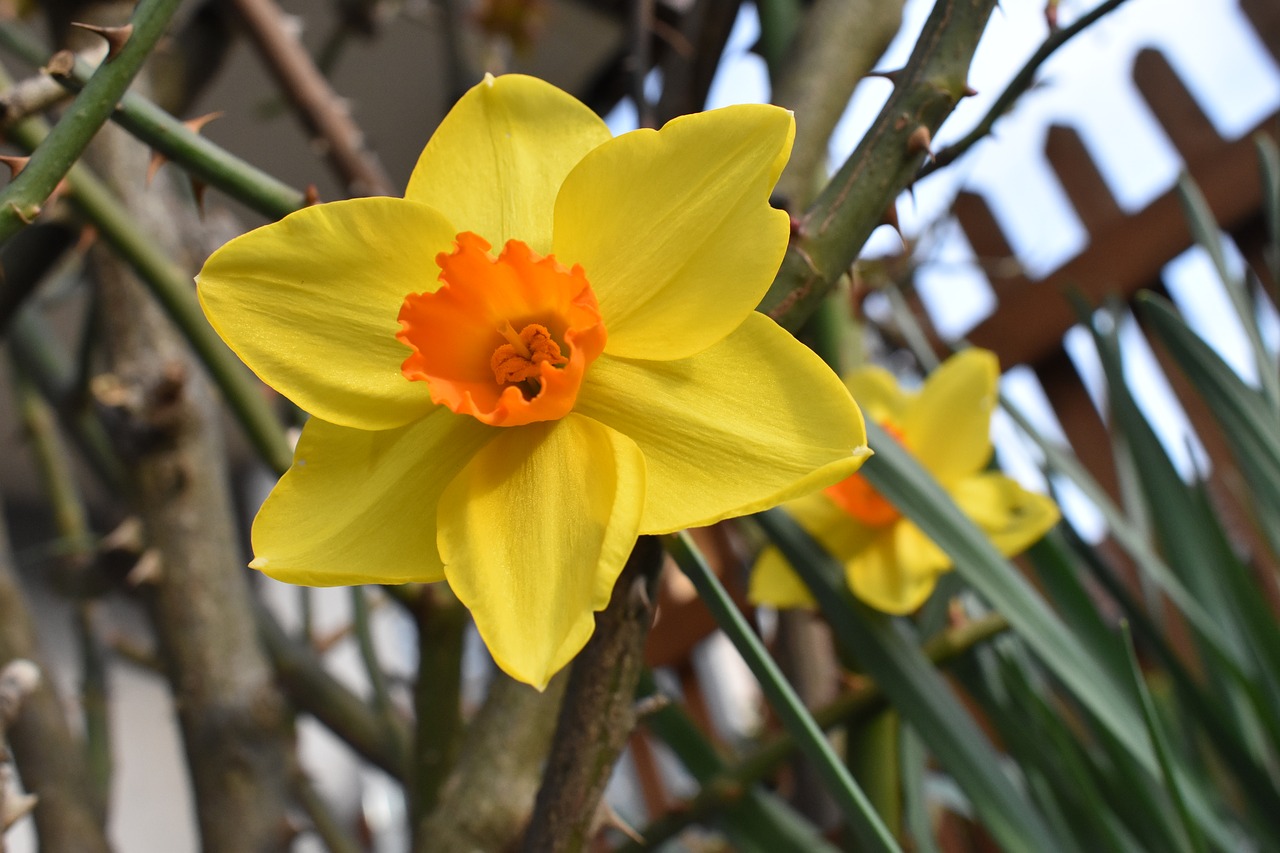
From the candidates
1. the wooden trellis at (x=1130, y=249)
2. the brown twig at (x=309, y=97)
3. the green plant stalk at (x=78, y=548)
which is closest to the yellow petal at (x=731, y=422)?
the brown twig at (x=309, y=97)

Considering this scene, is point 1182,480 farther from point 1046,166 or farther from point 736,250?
point 1046,166

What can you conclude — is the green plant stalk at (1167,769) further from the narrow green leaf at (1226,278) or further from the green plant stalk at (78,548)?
the green plant stalk at (78,548)

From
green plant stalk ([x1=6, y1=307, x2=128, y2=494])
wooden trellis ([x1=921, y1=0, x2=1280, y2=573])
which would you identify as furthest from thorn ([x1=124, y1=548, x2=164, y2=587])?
wooden trellis ([x1=921, y1=0, x2=1280, y2=573])

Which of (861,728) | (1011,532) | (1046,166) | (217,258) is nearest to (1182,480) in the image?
(1011,532)

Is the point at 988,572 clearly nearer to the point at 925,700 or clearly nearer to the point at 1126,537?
the point at 925,700

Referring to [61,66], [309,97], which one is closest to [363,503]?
[61,66]

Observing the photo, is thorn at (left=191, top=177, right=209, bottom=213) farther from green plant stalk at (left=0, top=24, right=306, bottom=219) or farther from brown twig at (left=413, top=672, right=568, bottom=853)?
brown twig at (left=413, top=672, right=568, bottom=853)
